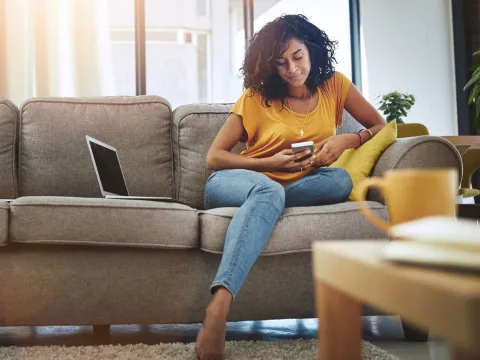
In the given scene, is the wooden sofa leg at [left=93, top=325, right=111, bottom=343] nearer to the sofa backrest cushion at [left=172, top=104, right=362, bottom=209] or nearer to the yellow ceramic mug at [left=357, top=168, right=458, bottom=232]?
the sofa backrest cushion at [left=172, top=104, right=362, bottom=209]

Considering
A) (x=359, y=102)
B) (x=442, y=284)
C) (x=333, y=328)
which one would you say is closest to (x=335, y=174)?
(x=359, y=102)

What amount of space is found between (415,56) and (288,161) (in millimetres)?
3329

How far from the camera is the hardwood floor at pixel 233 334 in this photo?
5.48 feet

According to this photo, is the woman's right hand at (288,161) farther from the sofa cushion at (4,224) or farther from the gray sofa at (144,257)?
the sofa cushion at (4,224)

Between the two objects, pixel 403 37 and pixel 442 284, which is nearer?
pixel 442 284

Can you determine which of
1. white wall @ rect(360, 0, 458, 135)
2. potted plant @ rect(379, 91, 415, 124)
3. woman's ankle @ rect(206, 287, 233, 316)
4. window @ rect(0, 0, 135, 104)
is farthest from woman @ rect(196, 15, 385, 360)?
white wall @ rect(360, 0, 458, 135)

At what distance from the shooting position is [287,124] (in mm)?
1984

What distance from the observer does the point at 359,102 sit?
2.10 metres

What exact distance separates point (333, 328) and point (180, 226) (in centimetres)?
109

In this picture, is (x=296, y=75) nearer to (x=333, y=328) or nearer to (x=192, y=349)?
(x=192, y=349)

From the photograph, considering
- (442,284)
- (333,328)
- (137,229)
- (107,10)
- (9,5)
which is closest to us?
(442,284)

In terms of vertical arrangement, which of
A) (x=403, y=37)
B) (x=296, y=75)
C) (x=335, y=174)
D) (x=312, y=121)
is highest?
(x=403, y=37)

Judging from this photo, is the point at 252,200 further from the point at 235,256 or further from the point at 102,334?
the point at 102,334

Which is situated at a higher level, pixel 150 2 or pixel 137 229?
pixel 150 2
